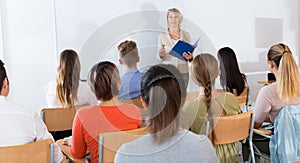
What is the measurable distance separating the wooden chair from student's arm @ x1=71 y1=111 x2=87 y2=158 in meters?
0.74

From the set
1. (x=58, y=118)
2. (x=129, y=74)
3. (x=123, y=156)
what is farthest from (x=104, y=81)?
(x=129, y=74)

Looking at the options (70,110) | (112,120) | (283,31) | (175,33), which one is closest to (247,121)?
(112,120)

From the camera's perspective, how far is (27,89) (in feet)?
12.4

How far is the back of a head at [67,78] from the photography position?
2680mm

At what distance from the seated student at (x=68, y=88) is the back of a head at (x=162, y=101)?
4.42ft

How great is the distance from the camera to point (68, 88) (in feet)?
8.95

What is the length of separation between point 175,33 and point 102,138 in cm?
241

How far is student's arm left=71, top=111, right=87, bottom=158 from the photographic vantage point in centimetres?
193

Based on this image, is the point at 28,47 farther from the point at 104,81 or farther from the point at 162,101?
the point at 162,101

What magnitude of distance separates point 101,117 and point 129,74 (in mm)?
1022

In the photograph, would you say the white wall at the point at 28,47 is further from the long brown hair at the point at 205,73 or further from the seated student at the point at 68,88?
the long brown hair at the point at 205,73

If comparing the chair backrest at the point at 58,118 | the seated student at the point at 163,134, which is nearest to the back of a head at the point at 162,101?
the seated student at the point at 163,134

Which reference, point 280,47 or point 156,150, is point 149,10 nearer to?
point 280,47

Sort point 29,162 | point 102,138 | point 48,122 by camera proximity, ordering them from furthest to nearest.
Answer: point 48,122 < point 102,138 < point 29,162
